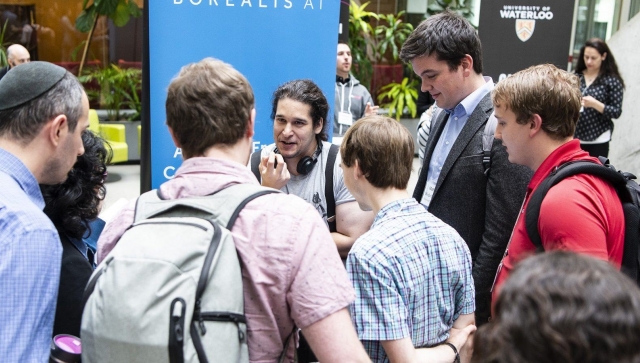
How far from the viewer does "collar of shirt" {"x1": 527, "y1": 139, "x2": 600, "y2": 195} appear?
1.99 m

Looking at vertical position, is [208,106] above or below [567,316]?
above

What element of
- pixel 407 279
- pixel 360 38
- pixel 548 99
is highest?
pixel 360 38

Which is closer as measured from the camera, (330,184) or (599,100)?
(330,184)

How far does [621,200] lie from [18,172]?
1689 millimetres

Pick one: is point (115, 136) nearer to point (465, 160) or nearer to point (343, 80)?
point (343, 80)

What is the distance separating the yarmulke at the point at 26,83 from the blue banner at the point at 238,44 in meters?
0.96

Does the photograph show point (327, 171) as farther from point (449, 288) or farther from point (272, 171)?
point (449, 288)

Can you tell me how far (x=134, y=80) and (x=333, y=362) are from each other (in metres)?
9.46

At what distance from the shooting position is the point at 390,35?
10.5 metres

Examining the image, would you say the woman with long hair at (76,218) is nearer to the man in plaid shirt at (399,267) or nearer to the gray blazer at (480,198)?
the man in plaid shirt at (399,267)

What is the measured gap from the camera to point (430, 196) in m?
2.62

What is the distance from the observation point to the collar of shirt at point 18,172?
157 centimetres

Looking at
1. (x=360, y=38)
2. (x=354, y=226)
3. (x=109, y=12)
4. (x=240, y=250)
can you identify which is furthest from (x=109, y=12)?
(x=240, y=250)

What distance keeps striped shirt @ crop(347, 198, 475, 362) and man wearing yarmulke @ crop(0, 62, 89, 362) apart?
77cm
